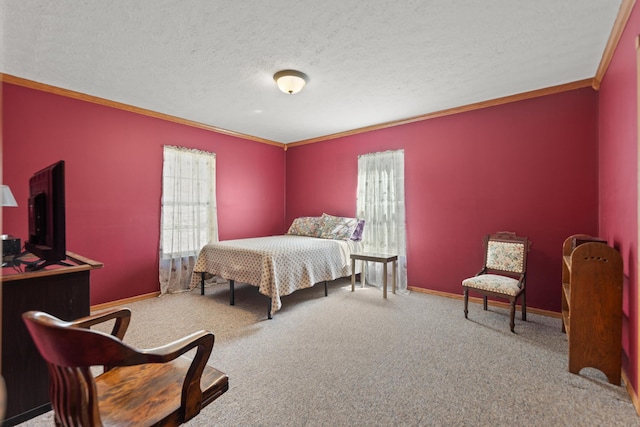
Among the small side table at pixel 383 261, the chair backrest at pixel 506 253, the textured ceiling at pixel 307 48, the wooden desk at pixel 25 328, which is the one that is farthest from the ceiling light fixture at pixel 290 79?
the chair backrest at pixel 506 253

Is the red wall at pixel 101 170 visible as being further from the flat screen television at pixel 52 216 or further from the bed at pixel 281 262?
the flat screen television at pixel 52 216

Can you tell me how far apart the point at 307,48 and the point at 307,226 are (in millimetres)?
3003

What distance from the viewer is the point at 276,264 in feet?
10.7

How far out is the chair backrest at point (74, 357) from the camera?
0.84 m

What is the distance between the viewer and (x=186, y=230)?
430 cm

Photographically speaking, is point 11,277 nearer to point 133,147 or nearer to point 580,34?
point 133,147

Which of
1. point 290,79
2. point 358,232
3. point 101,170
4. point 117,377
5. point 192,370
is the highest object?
point 290,79

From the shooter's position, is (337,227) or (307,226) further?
(307,226)

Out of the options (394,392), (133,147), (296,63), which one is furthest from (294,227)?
(394,392)

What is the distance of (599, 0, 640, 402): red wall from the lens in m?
1.83

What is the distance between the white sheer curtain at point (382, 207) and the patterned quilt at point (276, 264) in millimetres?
553

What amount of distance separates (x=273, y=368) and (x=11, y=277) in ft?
5.36

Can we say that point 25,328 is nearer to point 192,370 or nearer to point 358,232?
point 192,370

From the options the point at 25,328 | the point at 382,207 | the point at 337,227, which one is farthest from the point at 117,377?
the point at 382,207
